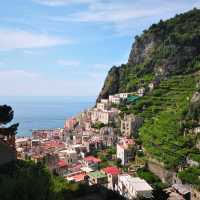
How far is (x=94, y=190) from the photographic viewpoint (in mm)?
40469

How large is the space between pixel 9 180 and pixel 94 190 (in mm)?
18853

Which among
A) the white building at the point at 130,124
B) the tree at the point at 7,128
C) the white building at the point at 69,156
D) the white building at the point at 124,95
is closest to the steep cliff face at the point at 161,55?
the white building at the point at 124,95

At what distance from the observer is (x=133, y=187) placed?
46500 millimetres

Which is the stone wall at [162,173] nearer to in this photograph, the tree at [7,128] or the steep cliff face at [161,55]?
the tree at [7,128]

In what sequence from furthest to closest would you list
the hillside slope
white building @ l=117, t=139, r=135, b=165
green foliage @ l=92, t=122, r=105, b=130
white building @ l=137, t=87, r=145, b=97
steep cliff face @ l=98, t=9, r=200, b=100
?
steep cliff face @ l=98, t=9, r=200, b=100 → white building @ l=137, t=87, r=145, b=97 → green foliage @ l=92, t=122, r=105, b=130 → white building @ l=117, t=139, r=135, b=165 → the hillside slope

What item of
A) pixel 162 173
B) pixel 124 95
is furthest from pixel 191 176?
pixel 124 95

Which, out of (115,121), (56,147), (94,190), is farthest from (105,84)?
(94,190)

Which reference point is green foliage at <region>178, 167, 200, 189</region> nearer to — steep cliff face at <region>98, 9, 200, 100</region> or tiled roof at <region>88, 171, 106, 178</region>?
tiled roof at <region>88, 171, 106, 178</region>

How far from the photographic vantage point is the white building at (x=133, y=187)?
44.9 m

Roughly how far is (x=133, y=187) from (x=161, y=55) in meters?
56.5

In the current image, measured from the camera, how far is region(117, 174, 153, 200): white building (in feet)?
147

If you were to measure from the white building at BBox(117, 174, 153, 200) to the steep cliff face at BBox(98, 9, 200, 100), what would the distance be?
146 feet

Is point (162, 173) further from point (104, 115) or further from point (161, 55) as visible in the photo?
point (161, 55)

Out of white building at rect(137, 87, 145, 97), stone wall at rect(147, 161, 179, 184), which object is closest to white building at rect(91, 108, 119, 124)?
white building at rect(137, 87, 145, 97)
